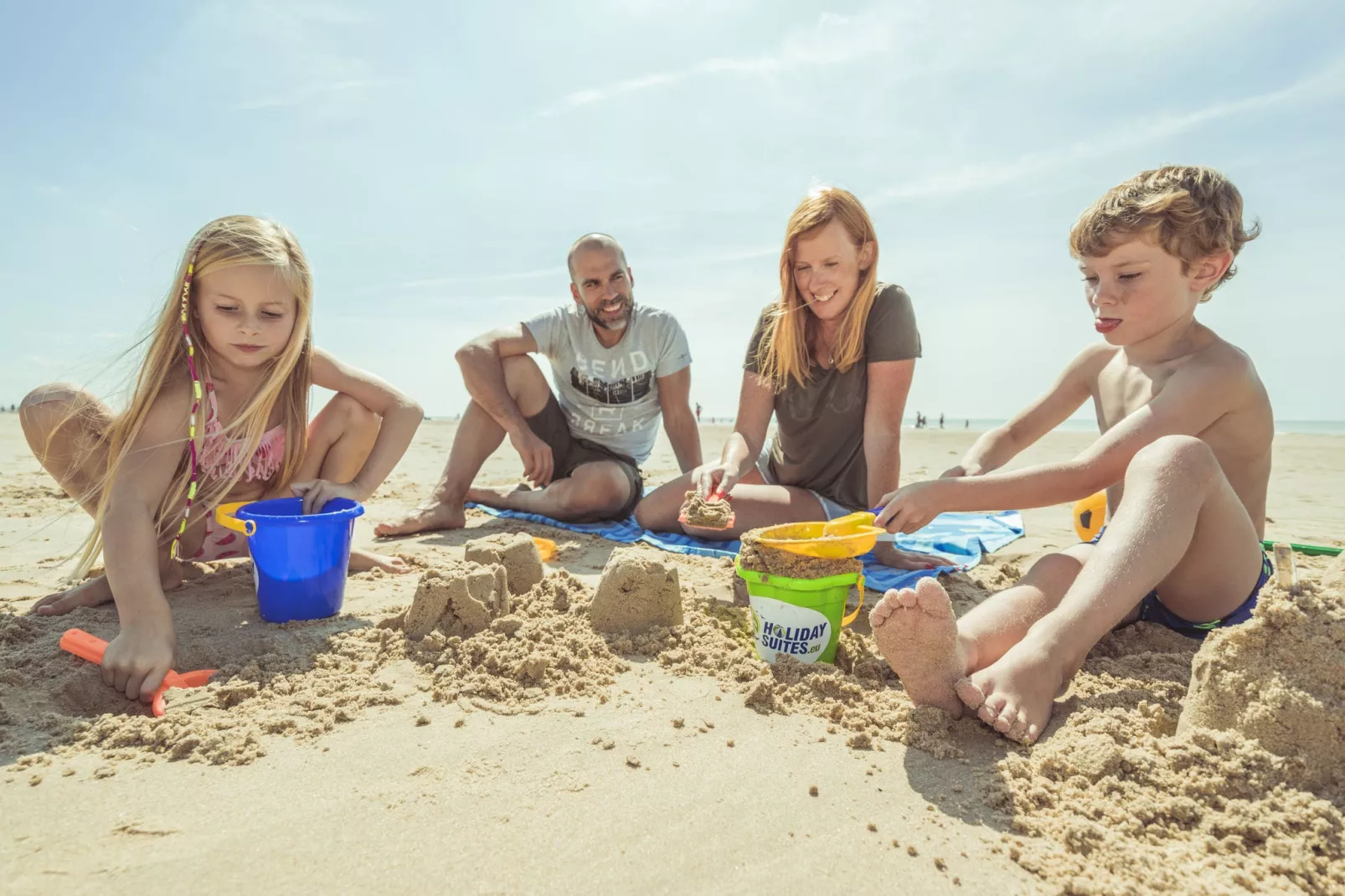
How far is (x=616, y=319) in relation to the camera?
14.1ft

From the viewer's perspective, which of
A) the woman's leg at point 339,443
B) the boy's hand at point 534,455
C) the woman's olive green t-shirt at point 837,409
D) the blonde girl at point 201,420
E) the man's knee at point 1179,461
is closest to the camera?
the man's knee at point 1179,461

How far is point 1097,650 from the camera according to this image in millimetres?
2094

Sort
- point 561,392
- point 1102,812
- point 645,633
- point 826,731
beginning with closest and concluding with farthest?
point 1102,812 < point 826,731 < point 645,633 < point 561,392

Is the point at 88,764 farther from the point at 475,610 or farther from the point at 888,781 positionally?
the point at 888,781

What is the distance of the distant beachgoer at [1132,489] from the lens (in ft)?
5.50

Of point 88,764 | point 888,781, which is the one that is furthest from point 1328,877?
point 88,764

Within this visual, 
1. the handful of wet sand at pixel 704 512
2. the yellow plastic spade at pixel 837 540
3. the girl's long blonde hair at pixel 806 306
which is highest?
the girl's long blonde hair at pixel 806 306

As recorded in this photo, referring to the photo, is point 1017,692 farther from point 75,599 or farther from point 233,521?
point 75,599

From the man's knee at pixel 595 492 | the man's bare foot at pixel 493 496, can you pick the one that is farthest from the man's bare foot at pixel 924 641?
the man's bare foot at pixel 493 496

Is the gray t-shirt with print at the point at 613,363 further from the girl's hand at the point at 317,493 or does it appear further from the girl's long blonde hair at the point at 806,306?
the girl's hand at the point at 317,493

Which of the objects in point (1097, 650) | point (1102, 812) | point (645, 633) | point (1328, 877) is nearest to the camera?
point (1328, 877)

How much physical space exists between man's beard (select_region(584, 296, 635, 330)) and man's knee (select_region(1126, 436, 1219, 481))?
2.93 m

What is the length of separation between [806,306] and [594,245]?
133 centimetres

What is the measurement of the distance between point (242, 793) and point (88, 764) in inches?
15.7
